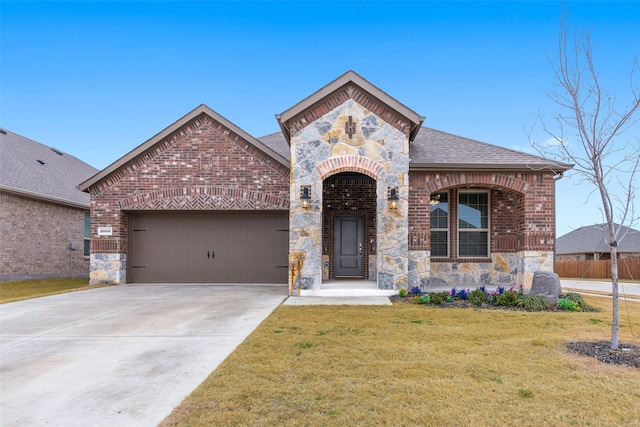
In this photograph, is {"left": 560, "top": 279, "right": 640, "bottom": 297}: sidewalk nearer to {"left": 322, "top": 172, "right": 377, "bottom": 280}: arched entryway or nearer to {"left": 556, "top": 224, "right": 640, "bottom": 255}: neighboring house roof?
{"left": 322, "top": 172, "right": 377, "bottom": 280}: arched entryway

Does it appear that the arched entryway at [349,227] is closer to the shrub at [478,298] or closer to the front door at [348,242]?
the front door at [348,242]

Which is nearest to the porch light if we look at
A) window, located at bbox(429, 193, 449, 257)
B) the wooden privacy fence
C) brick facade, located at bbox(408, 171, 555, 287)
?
brick facade, located at bbox(408, 171, 555, 287)

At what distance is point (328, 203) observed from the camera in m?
13.7

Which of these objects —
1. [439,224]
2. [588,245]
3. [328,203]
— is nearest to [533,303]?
[439,224]

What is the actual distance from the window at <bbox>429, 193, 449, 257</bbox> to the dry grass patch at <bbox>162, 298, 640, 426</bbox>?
5.80 m

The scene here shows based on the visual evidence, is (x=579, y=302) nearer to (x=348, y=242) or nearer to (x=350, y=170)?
(x=350, y=170)

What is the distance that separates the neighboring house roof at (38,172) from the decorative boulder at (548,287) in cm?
1640

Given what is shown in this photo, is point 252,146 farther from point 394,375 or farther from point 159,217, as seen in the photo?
point 394,375

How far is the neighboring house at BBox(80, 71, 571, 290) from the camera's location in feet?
35.3

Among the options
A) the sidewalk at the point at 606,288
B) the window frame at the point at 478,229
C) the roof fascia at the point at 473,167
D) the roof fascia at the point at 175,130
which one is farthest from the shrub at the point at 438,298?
the roof fascia at the point at 175,130

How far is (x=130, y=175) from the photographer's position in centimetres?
1399

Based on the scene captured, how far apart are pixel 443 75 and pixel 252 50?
34.9 ft

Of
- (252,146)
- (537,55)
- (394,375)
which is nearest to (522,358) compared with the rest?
(394,375)

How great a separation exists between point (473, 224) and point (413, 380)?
379 inches
